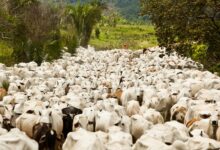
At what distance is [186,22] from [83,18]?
24.8m

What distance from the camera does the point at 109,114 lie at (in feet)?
34.9

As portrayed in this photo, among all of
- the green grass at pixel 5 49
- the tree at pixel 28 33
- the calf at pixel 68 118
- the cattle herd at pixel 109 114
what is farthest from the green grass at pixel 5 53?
the calf at pixel 68 118

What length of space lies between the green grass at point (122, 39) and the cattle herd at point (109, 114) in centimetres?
2833

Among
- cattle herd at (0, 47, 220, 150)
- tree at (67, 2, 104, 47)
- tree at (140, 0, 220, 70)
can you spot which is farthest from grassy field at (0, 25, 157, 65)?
cattle herd at (0, 47, 220, 150)

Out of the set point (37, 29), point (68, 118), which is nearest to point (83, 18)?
point (37, 29)

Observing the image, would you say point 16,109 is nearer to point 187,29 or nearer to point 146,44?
point 187,29

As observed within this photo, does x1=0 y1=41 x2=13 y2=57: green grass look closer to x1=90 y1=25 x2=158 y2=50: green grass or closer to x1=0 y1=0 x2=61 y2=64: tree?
x1=0 y1=0 x2=61 y2=64: tree

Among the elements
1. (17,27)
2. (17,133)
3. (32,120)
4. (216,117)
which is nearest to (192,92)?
(216,117)

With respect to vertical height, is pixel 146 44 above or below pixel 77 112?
below

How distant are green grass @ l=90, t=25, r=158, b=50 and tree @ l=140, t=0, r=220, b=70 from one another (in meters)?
29.0

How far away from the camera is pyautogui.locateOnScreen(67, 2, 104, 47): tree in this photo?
40.5 m

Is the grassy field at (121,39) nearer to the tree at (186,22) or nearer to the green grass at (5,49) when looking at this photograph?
the green grass at (5,49)

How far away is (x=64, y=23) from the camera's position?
48562mm

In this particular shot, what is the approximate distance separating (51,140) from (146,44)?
41434mm
